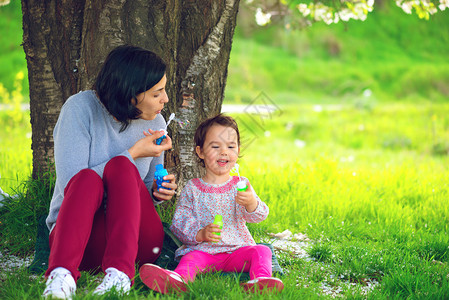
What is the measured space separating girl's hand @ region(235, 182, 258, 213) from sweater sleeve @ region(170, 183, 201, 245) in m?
0.29

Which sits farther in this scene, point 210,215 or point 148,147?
point 210,215

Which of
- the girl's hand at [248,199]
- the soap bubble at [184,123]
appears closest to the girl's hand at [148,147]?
the girl's hand at [248,199]

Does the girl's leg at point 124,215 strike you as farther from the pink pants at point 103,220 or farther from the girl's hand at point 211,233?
the girl's hand at point 211,233

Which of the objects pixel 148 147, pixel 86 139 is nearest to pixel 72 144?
pixel 86 139

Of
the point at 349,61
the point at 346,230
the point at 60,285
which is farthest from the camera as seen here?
the point at 349,61

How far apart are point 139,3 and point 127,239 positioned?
1526mm

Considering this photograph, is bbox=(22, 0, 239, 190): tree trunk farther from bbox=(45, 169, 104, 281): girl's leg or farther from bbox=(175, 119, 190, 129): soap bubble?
bbox=(45, 169, 104, 281): girl's leg

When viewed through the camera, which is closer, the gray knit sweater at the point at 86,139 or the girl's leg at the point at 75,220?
the girl's leg at the point at 75,220

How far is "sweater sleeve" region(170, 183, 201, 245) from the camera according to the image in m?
2.62

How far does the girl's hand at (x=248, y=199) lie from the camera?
8.24 feet

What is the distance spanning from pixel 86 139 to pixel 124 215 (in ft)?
1.54

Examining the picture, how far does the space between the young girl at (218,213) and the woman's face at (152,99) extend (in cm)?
33

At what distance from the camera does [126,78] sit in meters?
2.44

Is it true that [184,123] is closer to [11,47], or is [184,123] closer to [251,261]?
[251,261]
